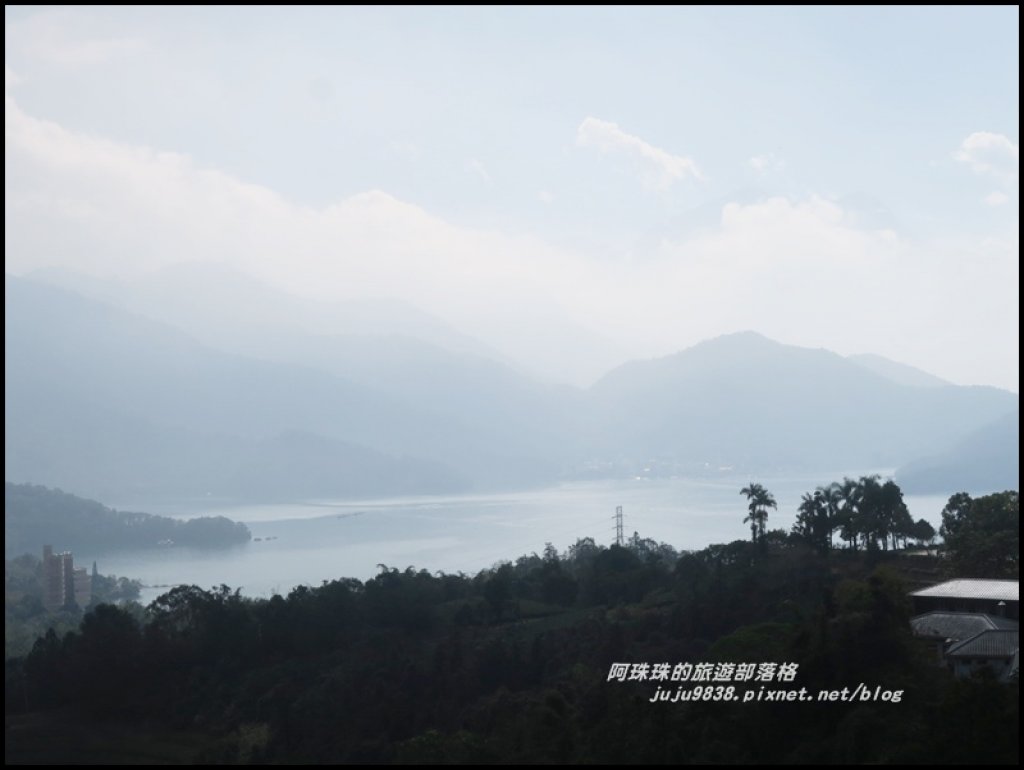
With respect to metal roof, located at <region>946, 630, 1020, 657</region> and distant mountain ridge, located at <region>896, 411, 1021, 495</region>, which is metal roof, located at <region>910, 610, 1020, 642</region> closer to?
metal roof, located at <region>946, 630, 1020, 657</region>

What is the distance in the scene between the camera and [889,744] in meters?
6.36

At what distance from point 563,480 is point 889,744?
8233cm

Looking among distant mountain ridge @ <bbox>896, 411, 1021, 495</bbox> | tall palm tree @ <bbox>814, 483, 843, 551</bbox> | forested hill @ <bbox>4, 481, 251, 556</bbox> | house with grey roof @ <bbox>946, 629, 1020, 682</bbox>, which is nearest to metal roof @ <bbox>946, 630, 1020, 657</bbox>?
house with grey roof @ <bbox>946, 629, 1020, 682</bbox>

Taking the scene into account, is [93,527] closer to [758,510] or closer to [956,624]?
[758,510]

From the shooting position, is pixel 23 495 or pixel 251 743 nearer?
pixel 251 743

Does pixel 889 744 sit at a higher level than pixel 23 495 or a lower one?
lower

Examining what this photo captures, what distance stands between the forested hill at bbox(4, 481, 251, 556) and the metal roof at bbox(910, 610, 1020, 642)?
44.4 meters

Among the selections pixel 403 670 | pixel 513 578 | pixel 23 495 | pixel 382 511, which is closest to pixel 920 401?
pixel 382 511

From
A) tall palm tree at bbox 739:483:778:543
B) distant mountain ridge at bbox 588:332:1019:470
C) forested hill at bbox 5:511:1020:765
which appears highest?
distant mountain ridge at bbox 588:332:1019:470

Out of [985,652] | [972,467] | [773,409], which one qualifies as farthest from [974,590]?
Answer: [773,409]

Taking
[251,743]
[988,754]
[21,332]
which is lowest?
[251,743]

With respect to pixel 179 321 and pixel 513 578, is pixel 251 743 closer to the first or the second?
pixel 513 578

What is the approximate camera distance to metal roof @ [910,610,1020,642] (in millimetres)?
10266

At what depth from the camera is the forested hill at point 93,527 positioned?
48875 mm
